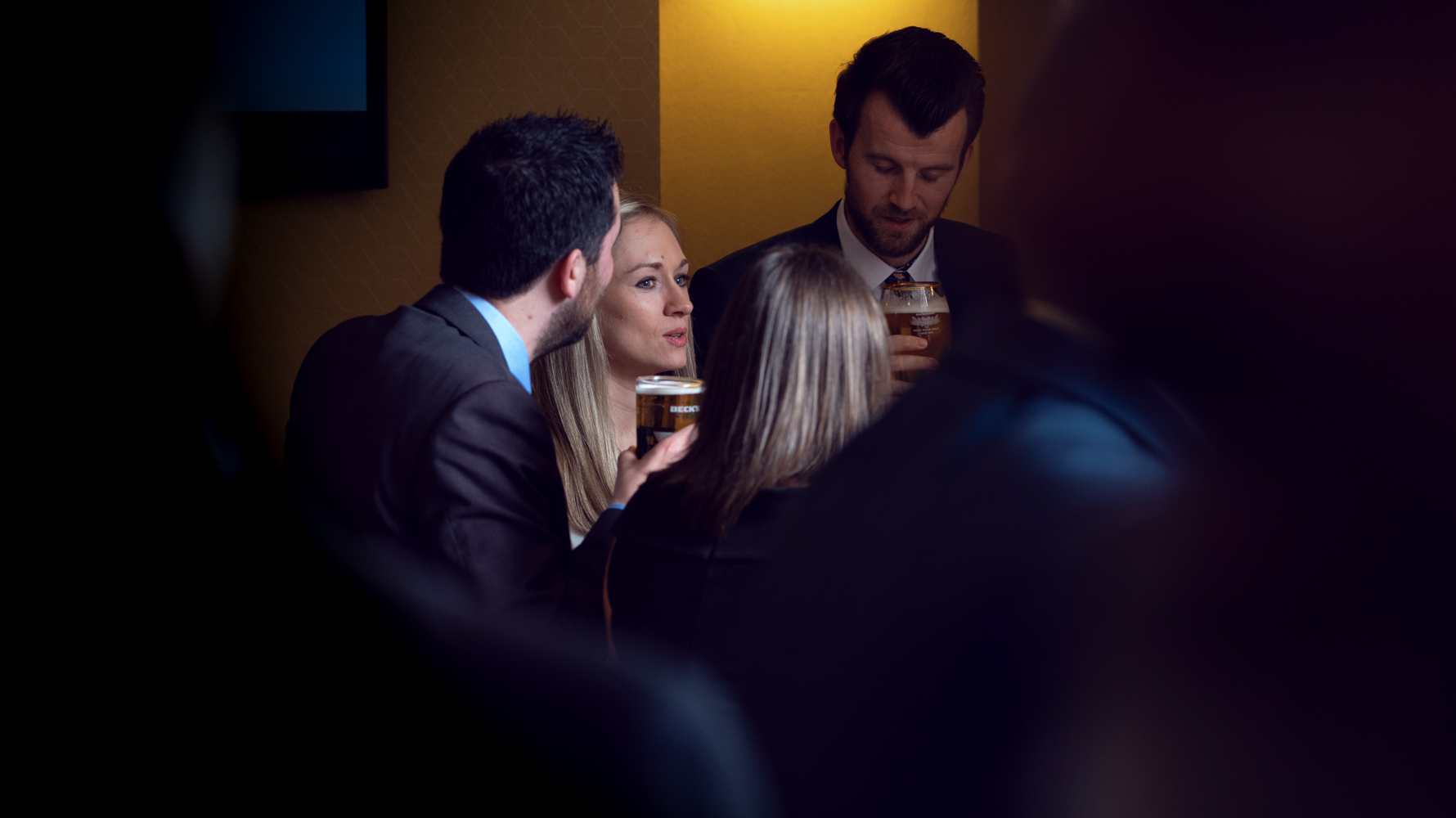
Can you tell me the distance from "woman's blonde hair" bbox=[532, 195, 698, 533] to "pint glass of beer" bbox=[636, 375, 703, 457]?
57cm

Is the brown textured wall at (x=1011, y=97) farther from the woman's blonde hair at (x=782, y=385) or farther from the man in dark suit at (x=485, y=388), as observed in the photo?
the man in dark suit at (x=485, y=388)

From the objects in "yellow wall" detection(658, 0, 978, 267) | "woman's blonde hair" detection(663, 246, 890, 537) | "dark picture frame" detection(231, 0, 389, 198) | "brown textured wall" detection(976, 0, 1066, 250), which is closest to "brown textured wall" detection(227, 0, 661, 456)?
"dark picture frame" detection(231, 0, 389, 198)

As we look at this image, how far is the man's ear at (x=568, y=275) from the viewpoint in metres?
1.32

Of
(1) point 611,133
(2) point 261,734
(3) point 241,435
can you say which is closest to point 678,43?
(1) point 611,133

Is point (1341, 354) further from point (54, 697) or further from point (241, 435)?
point (241, 435)

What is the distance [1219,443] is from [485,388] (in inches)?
39.5

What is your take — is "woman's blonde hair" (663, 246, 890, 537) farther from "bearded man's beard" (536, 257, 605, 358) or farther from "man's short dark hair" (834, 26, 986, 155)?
"man's short dark hair" (834, 26, 986, 155)

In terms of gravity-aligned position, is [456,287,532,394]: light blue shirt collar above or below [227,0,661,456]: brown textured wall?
below

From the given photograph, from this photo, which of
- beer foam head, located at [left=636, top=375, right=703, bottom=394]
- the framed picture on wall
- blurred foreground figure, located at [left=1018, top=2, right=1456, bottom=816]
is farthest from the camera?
the framed picture on wall

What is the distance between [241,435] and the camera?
686 millimetres

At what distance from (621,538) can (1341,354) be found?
93cm

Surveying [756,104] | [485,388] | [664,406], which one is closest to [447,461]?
[485,388]

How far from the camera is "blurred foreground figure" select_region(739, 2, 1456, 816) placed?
14 cm

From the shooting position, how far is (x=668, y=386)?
1.17m
